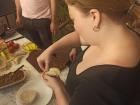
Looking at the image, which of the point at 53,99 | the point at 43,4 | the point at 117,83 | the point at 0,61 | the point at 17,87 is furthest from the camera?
the point at 43,4

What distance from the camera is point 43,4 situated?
2.11 m

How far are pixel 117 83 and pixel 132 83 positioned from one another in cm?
5

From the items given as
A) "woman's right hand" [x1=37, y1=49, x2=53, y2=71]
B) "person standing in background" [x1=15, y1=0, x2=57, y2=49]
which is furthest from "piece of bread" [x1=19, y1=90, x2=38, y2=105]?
"person standing in background" [x1=15, y1=0, x2=57, y2=49]

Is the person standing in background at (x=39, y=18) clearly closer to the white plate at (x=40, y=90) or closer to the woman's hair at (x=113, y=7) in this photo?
the white plate at (x=40, y=90)

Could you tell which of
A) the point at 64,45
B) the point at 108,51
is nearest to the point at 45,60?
the point at 64,45

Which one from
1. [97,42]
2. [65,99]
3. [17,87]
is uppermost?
[97,42]

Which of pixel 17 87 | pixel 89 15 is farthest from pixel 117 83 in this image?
pixel 17 87

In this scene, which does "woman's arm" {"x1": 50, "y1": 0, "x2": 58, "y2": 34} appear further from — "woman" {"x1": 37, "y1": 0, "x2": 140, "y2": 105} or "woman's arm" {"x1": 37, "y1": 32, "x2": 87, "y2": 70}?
"woman" {"x1": 37, "y1": 0, "x2": 140, "y2": 105}

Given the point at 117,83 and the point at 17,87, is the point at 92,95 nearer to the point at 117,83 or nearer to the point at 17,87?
the point at 117,83

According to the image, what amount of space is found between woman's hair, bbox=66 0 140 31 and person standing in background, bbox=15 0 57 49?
4.20ft

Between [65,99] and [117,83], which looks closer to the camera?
[117,83]

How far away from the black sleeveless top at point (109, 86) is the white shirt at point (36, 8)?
1351 millimetres

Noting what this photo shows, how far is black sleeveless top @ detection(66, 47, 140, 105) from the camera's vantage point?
78 centimetres

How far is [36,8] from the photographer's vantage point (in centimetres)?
210
